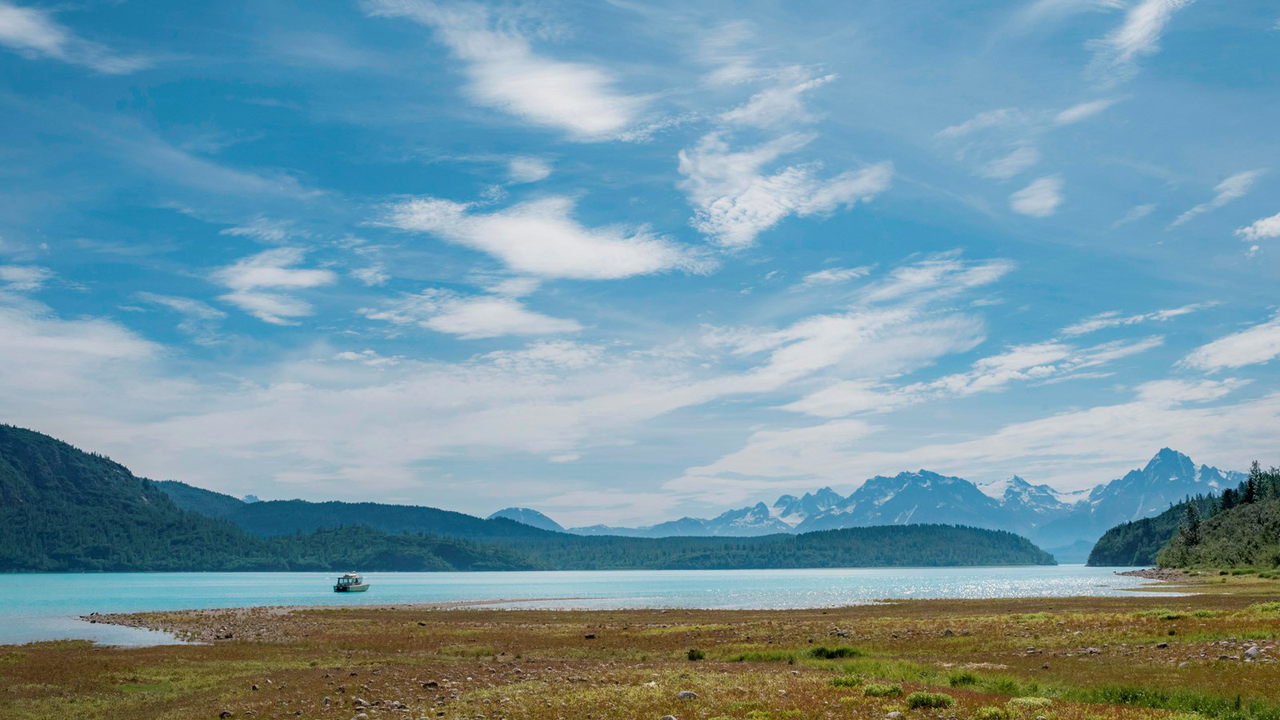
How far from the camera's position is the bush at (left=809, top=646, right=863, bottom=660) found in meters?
42.7

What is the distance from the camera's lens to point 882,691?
27.2 m

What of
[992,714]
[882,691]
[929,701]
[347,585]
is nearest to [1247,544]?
[882,691]

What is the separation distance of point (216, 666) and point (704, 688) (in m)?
28.5

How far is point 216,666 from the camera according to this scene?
147ft

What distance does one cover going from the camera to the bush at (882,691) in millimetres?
27094

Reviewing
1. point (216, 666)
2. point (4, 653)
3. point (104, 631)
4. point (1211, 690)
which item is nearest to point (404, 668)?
point (216, 666)

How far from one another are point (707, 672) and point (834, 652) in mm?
9944

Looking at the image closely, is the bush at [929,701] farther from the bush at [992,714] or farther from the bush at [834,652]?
the bush at [834,652]

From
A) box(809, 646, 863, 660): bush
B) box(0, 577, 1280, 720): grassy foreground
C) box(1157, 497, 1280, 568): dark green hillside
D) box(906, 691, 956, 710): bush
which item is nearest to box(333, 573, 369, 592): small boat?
box(0, 577, 1280, 720): grassy foreground

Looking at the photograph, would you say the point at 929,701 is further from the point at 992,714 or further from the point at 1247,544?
the point at 1247,544

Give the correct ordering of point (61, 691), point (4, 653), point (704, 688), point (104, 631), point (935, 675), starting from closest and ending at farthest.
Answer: point (704, 688)
point (935, 675)
point (61, 691)
point (4, 653)
point (104, 631)

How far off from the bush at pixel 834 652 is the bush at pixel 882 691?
15.1 meters

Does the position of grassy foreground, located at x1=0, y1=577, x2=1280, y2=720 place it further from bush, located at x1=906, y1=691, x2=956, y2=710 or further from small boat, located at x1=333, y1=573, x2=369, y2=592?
small boat, located at x1=333, y1=573, x2=369, y2=592

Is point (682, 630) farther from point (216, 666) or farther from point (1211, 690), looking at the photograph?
point (1211, 690)
